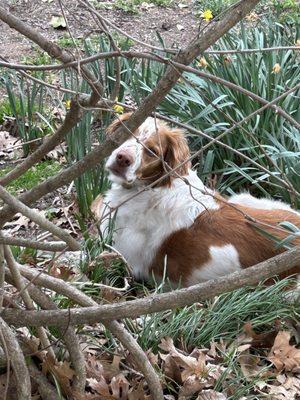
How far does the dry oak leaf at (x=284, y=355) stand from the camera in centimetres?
396

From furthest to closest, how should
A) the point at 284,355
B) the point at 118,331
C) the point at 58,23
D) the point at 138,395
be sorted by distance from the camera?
the point at 58,23, the point at 284,355, the point at 138,395, the point at 118,331

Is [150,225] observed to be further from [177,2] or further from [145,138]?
[177,2]

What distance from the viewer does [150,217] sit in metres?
5.06

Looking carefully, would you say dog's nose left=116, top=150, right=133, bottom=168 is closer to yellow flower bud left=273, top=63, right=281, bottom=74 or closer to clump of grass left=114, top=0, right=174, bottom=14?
yellow flower bud left=273, top=63, right=281, bottom=74

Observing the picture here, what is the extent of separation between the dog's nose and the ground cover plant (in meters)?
0.43

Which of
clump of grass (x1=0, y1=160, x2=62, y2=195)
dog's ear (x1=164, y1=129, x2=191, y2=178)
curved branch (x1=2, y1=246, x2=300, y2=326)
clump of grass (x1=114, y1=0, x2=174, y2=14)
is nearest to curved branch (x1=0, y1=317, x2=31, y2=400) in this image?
curved branch (x1=2, y1=246, x2=300, y2=326)

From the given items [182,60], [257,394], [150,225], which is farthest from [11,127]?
[182,60]

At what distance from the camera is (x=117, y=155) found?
186 inches

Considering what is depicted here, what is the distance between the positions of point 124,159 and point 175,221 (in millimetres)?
558

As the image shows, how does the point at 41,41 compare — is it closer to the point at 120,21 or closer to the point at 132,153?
the point at 132,153

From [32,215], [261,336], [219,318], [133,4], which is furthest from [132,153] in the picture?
[133,4]

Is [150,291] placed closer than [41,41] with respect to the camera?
No

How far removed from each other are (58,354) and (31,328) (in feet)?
0.57

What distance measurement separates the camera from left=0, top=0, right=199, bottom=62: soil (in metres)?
8.99
